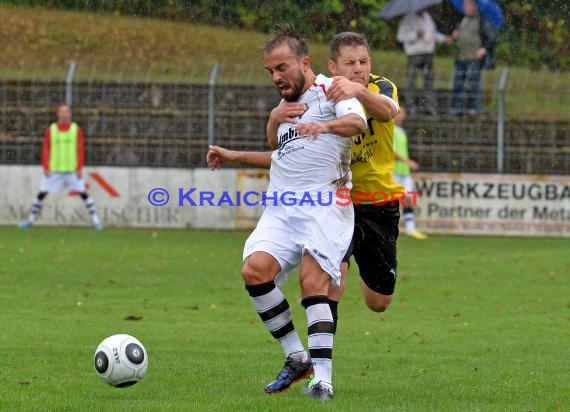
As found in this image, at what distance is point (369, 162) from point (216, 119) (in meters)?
15.2

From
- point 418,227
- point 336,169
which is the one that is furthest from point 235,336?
point 418,227

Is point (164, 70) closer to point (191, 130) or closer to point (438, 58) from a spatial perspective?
point (191, 130)

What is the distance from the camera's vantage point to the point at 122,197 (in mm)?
22516

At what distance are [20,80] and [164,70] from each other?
2907 mm

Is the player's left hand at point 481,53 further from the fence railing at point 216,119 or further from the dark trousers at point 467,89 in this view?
the fence railing at point 216,119

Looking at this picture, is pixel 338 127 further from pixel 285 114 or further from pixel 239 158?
pixel 239 158

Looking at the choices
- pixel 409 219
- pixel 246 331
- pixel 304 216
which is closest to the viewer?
pixel 304 216

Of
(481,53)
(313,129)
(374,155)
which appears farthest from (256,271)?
(481,53)

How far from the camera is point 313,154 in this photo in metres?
7.07

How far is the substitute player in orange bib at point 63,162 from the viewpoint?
71.2 ft

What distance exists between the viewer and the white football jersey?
708cm

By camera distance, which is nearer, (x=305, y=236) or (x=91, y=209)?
(x=305, y=236)

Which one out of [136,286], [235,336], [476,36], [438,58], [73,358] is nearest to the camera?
[73,358]

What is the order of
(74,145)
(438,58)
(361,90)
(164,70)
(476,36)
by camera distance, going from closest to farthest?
(361,90) → (74,145) → (476,36) → (164,70) → (438,58)
